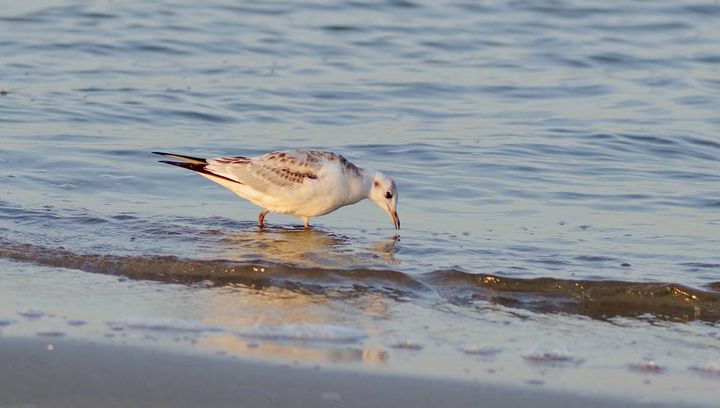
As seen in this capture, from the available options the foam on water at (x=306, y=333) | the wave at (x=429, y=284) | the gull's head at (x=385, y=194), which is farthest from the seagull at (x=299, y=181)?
the foam on water at (x=306, y=333)

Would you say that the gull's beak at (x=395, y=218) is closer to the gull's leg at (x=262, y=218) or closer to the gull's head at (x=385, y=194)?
the gull's head at (x=385, y=194)

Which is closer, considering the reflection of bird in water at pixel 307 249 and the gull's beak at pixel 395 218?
the reflection of bird in water at pixel 307 249

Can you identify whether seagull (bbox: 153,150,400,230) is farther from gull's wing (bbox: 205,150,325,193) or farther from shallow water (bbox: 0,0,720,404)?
shallow water (bbox: 0,0,720,404)

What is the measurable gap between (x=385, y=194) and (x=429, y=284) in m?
1.97

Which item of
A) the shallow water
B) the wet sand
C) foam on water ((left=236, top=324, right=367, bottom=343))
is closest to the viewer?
the wet sand

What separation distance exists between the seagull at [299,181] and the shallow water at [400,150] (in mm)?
223

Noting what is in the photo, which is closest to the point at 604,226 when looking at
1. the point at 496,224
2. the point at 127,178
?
the point at 496,224

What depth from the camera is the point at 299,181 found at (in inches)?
360

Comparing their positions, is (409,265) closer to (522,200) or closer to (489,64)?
(522,200)

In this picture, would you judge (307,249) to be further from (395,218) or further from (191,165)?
(191,165)

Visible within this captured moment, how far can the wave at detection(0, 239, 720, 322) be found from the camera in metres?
7.21

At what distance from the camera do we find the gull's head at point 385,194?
30.7ft

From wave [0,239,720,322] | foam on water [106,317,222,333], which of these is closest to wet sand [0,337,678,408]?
foam on water [106,317,222,333]

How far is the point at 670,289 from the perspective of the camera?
7.41 metres
